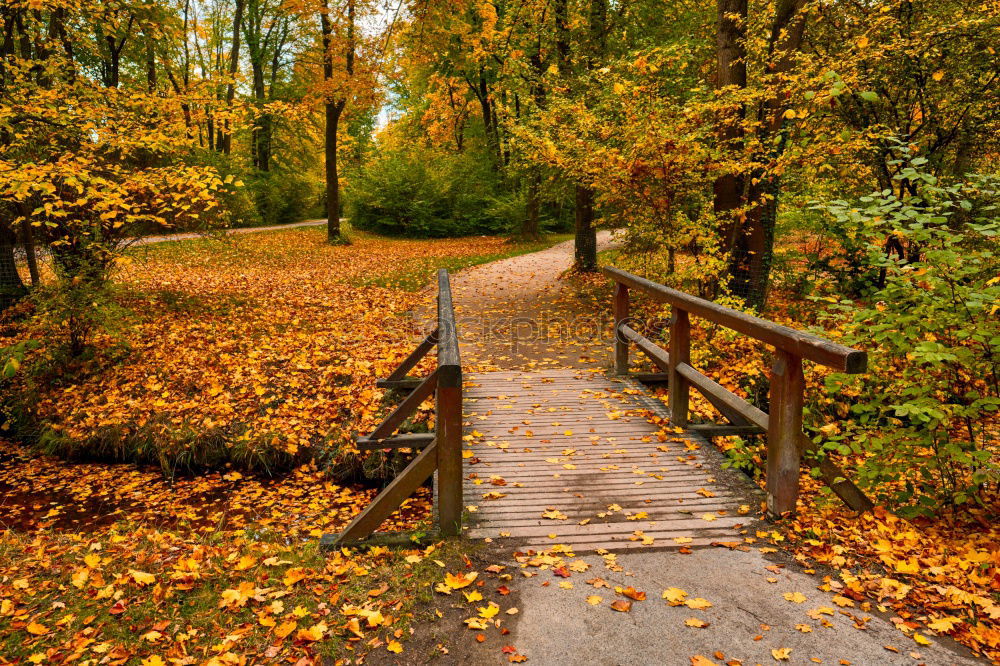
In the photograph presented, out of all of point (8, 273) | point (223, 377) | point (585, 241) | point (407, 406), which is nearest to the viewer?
point (407, 406)

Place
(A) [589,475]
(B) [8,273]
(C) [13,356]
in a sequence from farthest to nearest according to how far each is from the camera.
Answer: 1. (B) [8,273]
2. (C) [13,356]
3. (A) [589,475]

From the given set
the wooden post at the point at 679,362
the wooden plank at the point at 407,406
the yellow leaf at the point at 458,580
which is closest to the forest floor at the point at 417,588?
the yellow leaf at the point at 458,580

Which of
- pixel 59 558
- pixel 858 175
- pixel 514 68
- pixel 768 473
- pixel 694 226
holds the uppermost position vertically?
pixel 514 68

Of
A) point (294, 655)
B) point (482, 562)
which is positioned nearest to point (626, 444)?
point (482, 562)

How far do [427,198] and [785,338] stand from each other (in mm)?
22459

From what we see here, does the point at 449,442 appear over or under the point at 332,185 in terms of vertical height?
under

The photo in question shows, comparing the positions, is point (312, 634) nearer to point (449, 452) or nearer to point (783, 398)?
point (449, 452)

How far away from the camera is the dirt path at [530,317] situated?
828 centimetres

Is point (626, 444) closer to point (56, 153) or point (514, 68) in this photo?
point (56, 153)

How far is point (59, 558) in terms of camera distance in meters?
4.00

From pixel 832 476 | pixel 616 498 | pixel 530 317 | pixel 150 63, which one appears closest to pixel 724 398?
pixel 832 476

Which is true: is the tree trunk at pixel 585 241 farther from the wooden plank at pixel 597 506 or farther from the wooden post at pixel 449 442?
the wooden post at pixel 449 442

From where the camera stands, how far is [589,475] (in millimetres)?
4582

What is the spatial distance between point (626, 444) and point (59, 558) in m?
4.30
